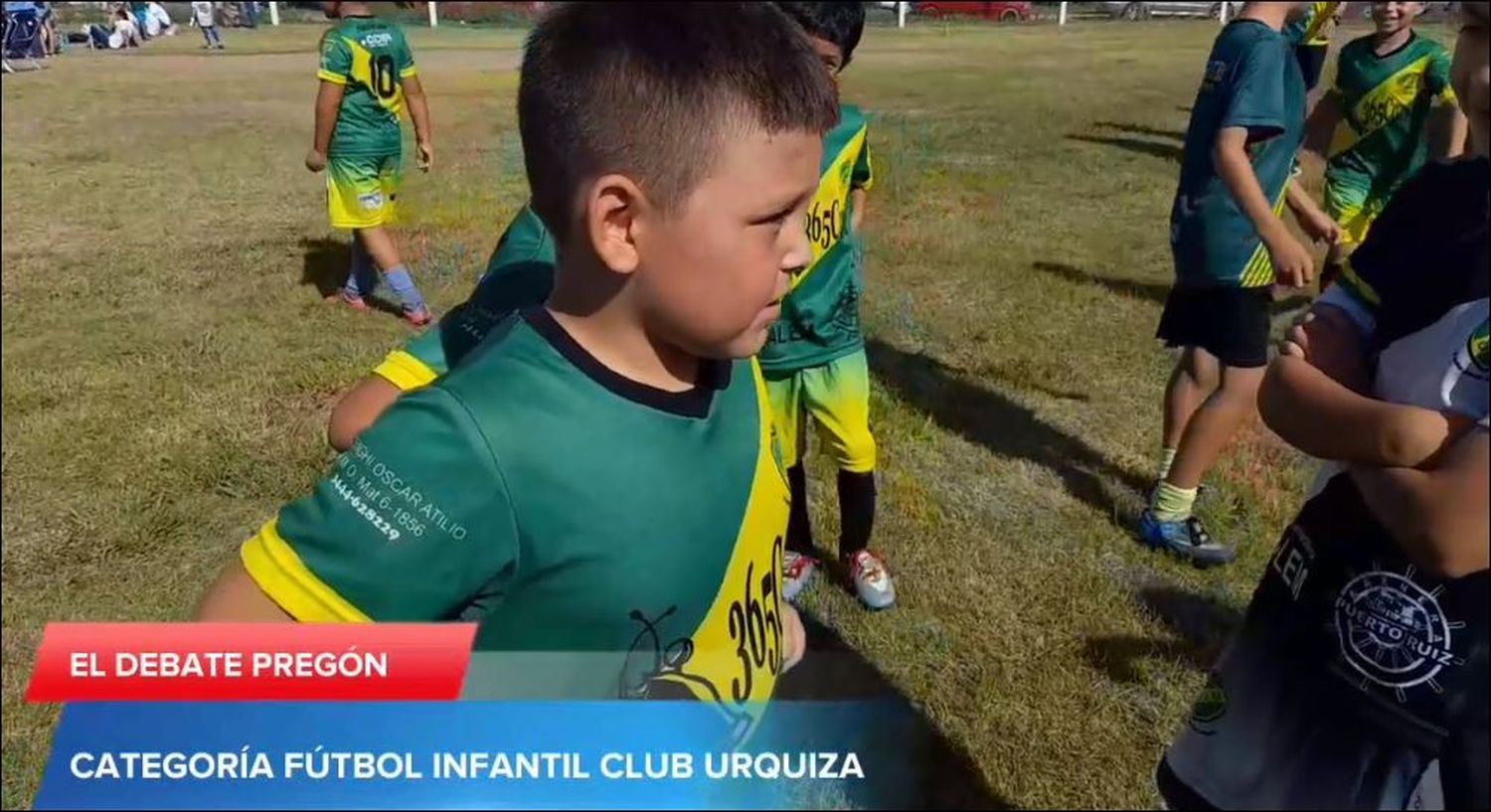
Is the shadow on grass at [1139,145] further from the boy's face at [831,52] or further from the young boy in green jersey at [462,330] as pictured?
the young boy in green jersey at [462,330]

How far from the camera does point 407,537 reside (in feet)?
2.70

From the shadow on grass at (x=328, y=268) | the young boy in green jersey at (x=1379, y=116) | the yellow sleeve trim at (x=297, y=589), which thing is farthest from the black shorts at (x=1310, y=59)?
the shadow on grass at (x=328, y=268)

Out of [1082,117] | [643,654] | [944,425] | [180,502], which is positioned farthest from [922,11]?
[1082,117]

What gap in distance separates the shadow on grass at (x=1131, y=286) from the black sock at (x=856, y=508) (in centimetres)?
268

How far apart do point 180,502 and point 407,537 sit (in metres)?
2.25

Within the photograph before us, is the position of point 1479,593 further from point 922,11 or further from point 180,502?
point 180,502

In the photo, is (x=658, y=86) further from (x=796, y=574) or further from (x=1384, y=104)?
(x=1384, y=104)

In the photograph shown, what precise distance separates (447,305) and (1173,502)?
2.66 metres

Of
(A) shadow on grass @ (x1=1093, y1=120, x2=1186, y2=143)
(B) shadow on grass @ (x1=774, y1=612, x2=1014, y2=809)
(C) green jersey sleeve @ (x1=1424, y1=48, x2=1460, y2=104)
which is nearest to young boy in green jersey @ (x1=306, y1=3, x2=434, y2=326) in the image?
(B) shadow on grass @ (x1=774, y1=612, x2=1014, y2=809)

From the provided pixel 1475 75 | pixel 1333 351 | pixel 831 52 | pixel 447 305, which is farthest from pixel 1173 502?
pixel 447 305

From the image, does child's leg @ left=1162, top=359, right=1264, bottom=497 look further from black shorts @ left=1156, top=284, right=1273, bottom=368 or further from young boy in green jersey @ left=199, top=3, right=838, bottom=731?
young boy in green jersey @ left=199, top=3, right=838, bottom=731

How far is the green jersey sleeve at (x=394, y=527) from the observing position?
32.2 inches

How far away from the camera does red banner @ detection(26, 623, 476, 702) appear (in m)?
0.80

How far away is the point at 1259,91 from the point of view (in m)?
2.21
